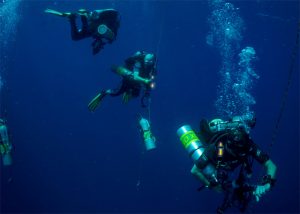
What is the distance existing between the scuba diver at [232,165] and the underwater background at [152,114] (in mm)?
15007

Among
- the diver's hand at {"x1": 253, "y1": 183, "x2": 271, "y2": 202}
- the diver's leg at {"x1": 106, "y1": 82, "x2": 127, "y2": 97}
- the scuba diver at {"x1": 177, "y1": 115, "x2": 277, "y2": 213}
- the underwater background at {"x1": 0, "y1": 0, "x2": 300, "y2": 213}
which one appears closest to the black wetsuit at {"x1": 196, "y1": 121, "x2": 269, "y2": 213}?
the scuba diver at {"x1": 177, "y1": 115, "x2": 277, "y2": 213}

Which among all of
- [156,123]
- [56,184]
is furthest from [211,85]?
[56,184]

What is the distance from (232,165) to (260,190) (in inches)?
21.2

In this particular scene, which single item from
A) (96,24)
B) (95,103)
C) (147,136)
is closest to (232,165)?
(147,136)

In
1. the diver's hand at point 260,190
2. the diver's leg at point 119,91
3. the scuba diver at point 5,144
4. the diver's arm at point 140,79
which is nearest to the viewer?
the diver's hand at point 260,190

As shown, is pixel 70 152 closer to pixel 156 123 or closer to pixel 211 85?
pixel 156 123

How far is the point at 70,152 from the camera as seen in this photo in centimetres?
2444

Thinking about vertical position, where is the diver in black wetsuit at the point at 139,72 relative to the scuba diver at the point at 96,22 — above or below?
below

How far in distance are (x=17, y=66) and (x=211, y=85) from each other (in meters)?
15.7

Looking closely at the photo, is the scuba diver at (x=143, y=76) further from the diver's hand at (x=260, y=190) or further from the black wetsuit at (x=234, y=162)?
the diver's hand at (x=260, y=190)

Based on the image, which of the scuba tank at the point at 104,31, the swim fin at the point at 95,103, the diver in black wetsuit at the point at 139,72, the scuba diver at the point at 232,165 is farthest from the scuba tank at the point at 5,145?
the scuba diver at the point at 232,165

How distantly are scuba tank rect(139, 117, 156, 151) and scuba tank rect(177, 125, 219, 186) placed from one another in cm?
66

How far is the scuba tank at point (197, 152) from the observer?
4.88 meters

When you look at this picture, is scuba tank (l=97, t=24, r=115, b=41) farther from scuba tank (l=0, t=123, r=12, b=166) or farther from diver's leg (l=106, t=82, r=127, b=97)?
scuba tank (l=0, t=123, r=12, b=166)
